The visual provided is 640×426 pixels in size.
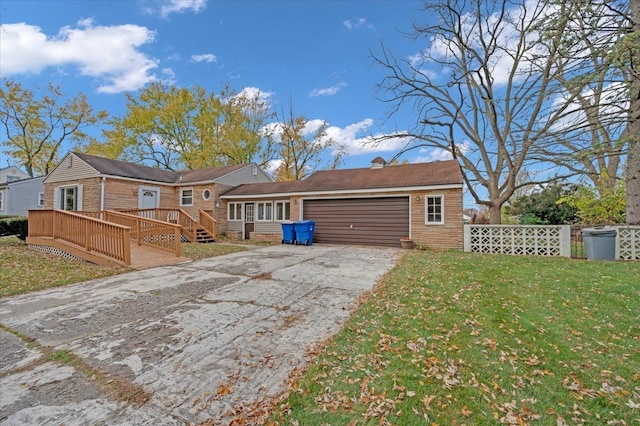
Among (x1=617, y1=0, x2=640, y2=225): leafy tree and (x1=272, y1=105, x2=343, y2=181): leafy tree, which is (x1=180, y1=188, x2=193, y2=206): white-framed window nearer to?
(x1=272, y1=105, x2=343, y2=181): leafy tree

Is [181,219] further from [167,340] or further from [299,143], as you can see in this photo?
[299,143]

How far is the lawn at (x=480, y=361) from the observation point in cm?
210

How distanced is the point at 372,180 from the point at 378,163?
2611 mm

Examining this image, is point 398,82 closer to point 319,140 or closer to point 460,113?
point 460,113

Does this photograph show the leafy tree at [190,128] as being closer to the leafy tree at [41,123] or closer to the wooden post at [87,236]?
the leafy tree at [41,123]

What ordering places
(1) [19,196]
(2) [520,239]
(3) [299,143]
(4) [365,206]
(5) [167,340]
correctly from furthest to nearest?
1. (3) [299,143]
2. (1) [19,196]
3. (4) [365,206]
4. (2) [520,239]
5. (5) [167,340]

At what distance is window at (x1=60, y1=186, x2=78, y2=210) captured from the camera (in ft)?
48.4

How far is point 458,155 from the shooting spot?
1645cm

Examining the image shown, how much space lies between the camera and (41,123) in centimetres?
2498

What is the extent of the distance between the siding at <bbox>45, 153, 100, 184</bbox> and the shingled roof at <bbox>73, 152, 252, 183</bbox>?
224mm

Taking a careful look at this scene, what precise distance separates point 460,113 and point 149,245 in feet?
55.1

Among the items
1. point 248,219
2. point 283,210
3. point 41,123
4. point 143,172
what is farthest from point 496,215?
point 41,123

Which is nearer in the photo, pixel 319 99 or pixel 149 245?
pixel 149 245

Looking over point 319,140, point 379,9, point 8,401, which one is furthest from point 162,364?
point 319,140
